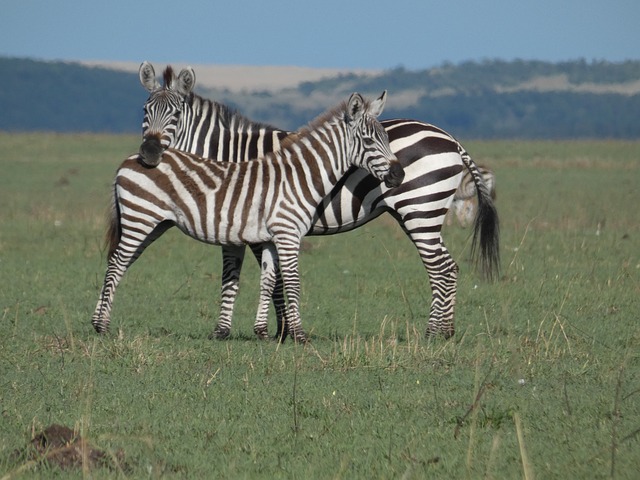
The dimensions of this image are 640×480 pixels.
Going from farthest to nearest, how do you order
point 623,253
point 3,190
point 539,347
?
1. point 3,190
2. point 623,253
3. point 539,347

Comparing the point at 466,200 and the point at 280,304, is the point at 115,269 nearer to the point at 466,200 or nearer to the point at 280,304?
the point at 280,304

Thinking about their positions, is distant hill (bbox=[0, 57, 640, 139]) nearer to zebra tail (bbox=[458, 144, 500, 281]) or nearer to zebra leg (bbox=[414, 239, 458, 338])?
zebra tail (bbox=[458, 144, 500, 281])

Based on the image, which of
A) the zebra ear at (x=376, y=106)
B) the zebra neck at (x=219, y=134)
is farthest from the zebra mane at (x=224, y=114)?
the zebra ear at (x=376, y=106)

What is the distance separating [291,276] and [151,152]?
1542 millimetres

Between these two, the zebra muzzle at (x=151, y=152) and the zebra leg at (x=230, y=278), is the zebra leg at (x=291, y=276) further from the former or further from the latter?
the zebra muzzle at (x=151, y=152)

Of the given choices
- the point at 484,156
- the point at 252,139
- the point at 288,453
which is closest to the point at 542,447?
the point at 288,453

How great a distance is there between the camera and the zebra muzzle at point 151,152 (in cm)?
873

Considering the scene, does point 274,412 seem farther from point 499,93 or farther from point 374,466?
point 499,93

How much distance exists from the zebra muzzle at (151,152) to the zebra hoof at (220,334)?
4.87 ft

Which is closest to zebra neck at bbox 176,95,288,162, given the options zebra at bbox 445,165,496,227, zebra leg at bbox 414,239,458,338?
zebra leg at bbox 414,239,458,338

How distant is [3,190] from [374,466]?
22819 mm

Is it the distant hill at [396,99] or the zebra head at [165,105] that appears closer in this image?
the zebra head at [165,105]

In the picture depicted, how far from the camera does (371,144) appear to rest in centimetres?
875

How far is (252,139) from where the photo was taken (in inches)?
376
